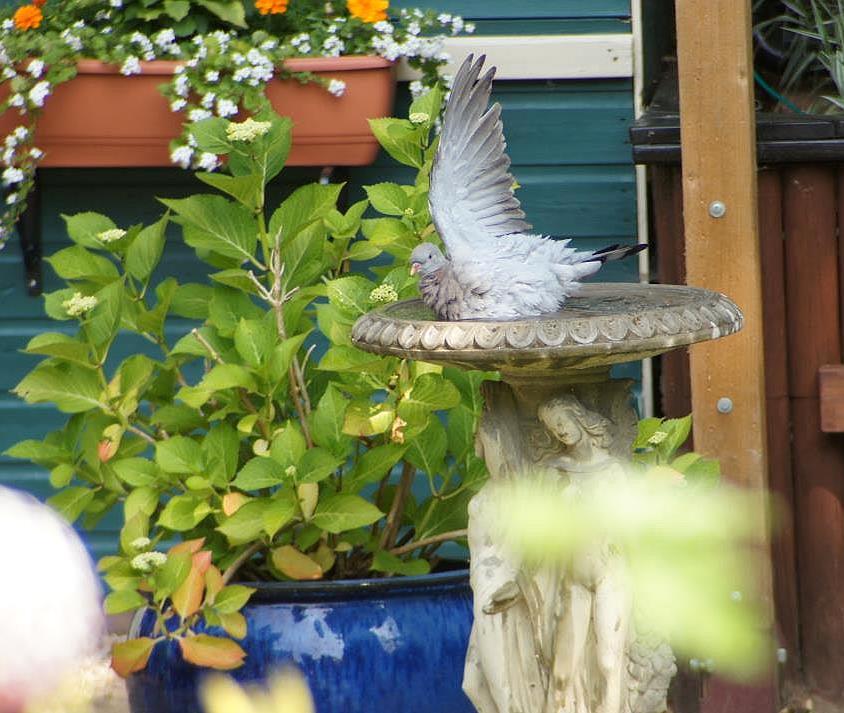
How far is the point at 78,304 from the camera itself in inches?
99.9

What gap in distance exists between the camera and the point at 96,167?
3.48m

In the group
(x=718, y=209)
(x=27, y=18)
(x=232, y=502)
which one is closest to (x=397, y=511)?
(x=232, y=502)

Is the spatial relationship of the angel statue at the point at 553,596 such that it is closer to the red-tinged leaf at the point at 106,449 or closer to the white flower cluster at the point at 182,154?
the red-tinged leaf at the point at 106,449

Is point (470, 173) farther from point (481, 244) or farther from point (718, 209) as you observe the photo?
point (718, 209)

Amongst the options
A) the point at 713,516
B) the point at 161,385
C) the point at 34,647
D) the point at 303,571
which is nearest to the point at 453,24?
the point at 161,385

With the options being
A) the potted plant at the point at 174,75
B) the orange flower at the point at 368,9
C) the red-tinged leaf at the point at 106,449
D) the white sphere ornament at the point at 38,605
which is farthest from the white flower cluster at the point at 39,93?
the white sphere ornament at the point at 38,605

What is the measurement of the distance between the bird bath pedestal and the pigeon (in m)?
0.06

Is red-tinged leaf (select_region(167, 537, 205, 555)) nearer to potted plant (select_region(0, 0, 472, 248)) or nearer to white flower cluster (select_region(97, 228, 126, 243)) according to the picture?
white flower cluster (select_region(97, 228, 126, 243))

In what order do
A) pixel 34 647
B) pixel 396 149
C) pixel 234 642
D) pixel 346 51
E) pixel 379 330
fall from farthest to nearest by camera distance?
pixel 346 51 < pixel 396 149 < pixel 234 642 < pixel 379 330 < pixel 34 647

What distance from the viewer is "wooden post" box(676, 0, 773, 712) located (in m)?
2.79

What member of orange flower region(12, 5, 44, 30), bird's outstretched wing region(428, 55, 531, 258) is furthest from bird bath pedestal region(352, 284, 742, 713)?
orange flower region(12, 5, 44, 30)

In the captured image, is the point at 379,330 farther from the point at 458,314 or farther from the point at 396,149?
the point at 396,149

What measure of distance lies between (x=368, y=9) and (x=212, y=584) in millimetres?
1566

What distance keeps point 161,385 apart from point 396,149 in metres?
0.73
